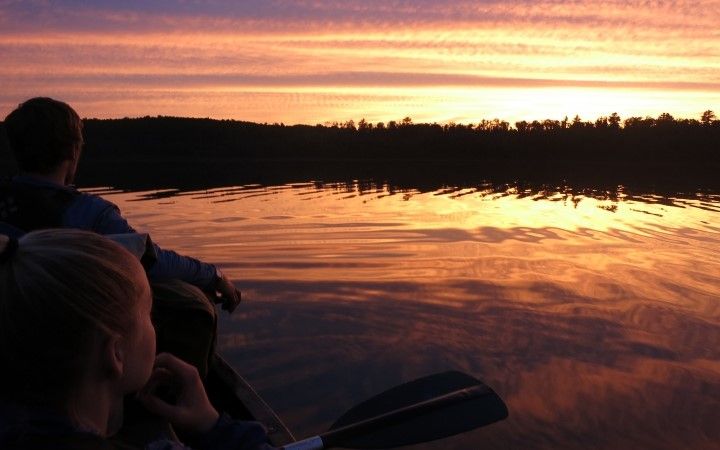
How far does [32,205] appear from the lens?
3176mm

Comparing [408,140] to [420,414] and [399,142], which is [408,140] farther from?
[420,414]

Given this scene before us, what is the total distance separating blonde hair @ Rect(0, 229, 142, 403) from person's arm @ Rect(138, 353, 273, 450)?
0.49 metres

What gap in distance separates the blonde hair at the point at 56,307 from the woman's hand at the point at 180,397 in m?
0.48

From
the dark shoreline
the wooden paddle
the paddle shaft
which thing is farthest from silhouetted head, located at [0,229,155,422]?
the dark shoreline

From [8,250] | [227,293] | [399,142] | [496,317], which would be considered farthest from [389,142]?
[8,250]

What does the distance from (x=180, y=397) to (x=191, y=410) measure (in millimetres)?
56

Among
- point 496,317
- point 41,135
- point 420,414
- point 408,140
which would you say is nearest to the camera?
point 41,135

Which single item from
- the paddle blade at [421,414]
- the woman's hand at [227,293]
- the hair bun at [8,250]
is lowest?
the paddle blade at [421,414]

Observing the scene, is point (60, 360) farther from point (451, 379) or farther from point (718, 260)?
point (718, 260)

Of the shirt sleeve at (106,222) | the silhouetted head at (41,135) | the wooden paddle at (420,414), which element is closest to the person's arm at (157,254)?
the shirt sleeve at (106,222)

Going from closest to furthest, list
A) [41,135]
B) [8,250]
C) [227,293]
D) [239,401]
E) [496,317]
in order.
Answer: [8,250] → [41,135] → [239,401] → [227,293] → [496,317]

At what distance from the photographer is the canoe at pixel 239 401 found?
11.0ft

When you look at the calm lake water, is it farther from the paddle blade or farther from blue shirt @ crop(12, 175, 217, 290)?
blue shirt @ crop(12, 175, 217, 290)

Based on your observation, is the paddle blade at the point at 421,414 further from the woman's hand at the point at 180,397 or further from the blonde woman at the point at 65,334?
the blonde woman at the point at 65,334
